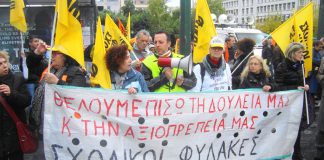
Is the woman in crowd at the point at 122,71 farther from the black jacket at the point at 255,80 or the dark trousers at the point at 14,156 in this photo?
the black jacket at the point at 255,80

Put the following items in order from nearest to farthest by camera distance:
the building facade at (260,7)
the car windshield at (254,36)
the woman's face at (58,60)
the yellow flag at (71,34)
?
the yellow flag at (71,34), the woman's face at (58,60), the car windshield at (254,36), the building facade at (260,7)

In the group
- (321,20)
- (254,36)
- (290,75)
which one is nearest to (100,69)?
(290,75)

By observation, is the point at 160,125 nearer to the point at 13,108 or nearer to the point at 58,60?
the point at 58,60

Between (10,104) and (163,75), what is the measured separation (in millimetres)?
1503

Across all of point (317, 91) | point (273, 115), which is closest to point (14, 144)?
point (273, 115)

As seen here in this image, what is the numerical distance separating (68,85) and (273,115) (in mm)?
2179

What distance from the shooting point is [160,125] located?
156 inches

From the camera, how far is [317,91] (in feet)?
24.6

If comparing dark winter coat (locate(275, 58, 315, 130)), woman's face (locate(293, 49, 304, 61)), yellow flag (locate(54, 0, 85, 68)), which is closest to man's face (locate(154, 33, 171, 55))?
yellow flag (locate(54, 0, 85, 68))

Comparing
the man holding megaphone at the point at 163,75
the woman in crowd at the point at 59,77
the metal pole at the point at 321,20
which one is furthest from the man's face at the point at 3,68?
the metal pole at the point at 321,20

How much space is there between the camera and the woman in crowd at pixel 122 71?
13.2 feet

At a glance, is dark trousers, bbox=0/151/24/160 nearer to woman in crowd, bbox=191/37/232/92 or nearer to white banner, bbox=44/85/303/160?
white banner, bbox=44/85/303/160

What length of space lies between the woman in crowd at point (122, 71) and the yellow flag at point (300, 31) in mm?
2206

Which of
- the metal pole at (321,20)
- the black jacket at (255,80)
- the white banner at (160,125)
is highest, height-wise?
the metal pole at (321,20)
